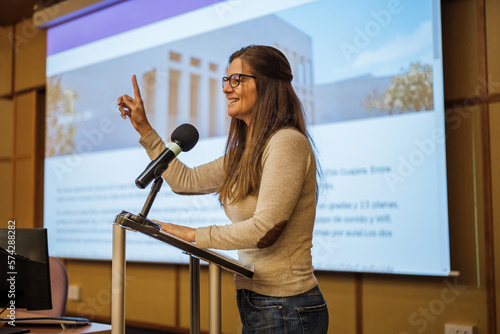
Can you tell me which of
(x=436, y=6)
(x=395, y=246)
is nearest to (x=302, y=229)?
(x=395, y=246)

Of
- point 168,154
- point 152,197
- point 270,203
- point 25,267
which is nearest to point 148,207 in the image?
point 152,197

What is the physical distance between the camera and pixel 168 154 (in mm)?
1181

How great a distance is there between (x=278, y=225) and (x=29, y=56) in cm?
467

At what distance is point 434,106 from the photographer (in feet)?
8.53

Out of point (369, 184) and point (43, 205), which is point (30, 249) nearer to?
point (369, 184)

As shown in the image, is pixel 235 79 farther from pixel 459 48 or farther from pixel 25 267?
pixel 459 48

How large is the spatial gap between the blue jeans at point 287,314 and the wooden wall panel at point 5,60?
4.81m

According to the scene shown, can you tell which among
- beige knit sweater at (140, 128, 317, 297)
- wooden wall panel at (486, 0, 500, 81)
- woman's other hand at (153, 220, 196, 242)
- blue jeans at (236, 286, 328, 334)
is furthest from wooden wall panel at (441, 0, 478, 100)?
woman's other hand at (153, 220, 196, 242)

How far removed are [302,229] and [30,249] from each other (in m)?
0.83

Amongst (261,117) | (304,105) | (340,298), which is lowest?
(340,298)

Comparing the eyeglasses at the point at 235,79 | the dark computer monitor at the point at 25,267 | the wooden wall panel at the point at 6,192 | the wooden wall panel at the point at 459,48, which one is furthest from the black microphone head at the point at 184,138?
the wooden wall panel at the point at 6,192

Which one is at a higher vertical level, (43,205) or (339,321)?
(43,205)

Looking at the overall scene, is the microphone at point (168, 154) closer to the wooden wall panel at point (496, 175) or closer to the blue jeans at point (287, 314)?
the blue jeans at point (287, 314)

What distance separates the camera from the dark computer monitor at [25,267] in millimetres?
1549
